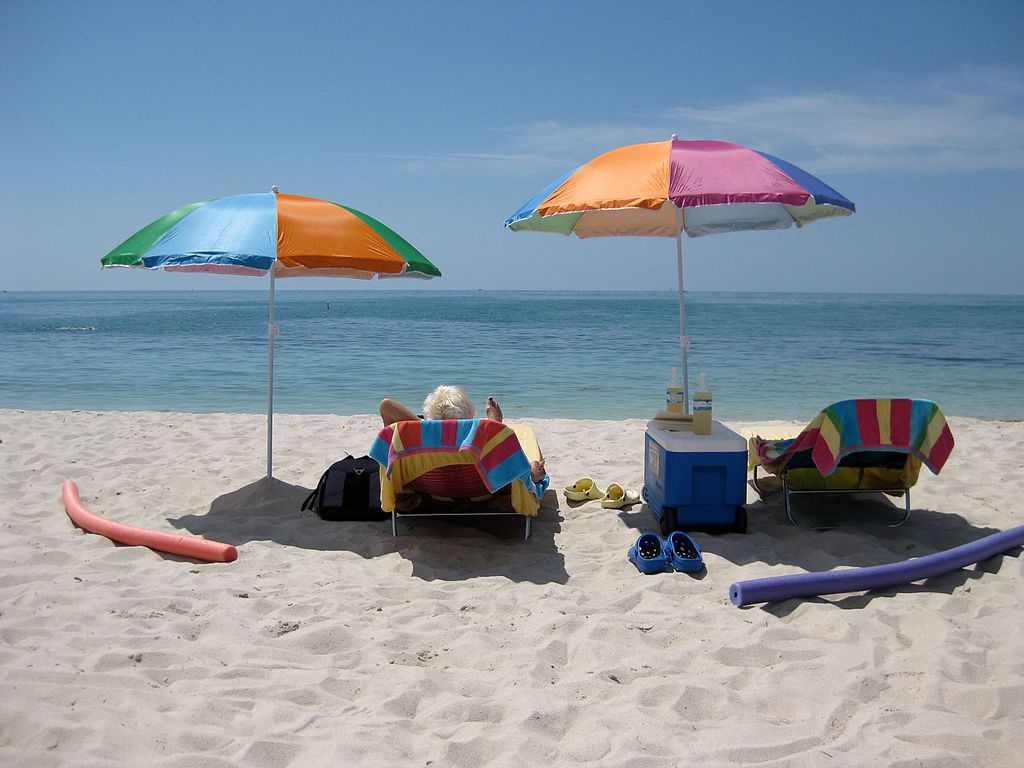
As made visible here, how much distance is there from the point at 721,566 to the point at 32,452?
5639 mm

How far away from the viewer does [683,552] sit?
4121mm

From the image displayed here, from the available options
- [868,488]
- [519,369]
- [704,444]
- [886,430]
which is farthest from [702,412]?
[519,369]

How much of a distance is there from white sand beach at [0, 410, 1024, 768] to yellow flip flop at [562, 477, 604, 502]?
0.07 meters

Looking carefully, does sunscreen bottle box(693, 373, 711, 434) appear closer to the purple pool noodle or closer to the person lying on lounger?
the person lying on lounger

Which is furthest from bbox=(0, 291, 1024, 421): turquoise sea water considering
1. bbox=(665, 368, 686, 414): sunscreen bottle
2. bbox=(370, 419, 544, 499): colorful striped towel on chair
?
bbox=(370, 419, 544, 499): colorful striped towel on chair

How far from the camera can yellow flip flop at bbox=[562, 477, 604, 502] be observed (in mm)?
5422

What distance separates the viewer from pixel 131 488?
559cm

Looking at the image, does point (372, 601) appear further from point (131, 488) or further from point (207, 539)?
point (131, 488)

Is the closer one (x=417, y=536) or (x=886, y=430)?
(x=886, y=430)

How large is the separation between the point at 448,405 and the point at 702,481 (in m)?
1.56

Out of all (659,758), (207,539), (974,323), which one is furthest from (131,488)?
(974,323)

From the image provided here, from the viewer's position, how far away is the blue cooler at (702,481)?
14.8 ft

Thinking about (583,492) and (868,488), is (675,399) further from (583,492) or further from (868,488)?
(868,488)

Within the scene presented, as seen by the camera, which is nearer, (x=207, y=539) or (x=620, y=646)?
(x=620, y=646)
